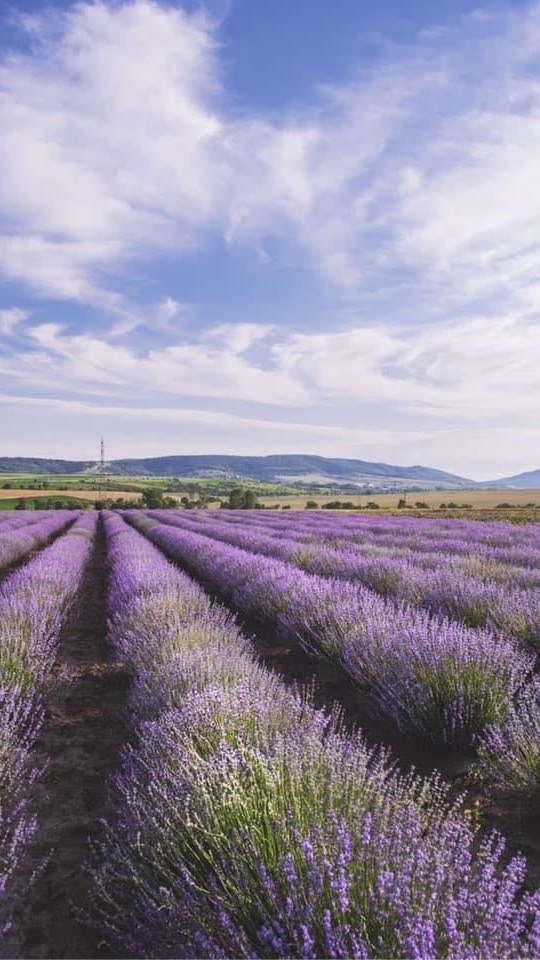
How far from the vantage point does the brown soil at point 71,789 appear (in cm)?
212

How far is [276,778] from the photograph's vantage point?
2.03 meters

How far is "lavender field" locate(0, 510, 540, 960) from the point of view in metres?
1.52

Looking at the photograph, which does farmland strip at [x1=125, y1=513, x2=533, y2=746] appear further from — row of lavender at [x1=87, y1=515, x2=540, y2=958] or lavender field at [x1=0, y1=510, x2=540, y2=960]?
row of lavender at [x1=87, y1=515, x2=540, y2=958]

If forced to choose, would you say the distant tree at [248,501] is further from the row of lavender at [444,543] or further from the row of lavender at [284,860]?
the row of lavender at [284,860]

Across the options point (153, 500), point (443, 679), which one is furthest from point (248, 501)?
point (443, 679)

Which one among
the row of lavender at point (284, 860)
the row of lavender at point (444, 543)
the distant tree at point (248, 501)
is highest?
the row of lavender at point (284, 860)

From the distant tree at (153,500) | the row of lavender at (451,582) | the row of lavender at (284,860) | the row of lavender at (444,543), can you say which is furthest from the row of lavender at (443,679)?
the distant tree at (153,500)

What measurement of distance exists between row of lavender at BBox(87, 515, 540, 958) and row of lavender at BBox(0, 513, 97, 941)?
0.35 metres

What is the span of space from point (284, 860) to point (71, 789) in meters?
2.00

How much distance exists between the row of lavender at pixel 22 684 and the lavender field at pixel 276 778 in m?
0.03

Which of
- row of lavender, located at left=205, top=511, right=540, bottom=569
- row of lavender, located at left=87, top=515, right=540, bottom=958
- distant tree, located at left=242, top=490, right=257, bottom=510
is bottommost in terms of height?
distant tree, located at left=242, top=490, right=257, bottom=510

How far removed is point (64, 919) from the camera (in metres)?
2.20

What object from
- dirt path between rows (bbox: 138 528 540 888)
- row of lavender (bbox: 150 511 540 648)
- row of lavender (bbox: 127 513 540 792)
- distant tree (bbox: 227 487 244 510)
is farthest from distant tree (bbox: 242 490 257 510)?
row of lavender (bbox: 127 513 540 792)

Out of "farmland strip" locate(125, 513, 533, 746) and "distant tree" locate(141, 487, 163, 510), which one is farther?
"distant tree" locate(141, 487, 163, 510)
